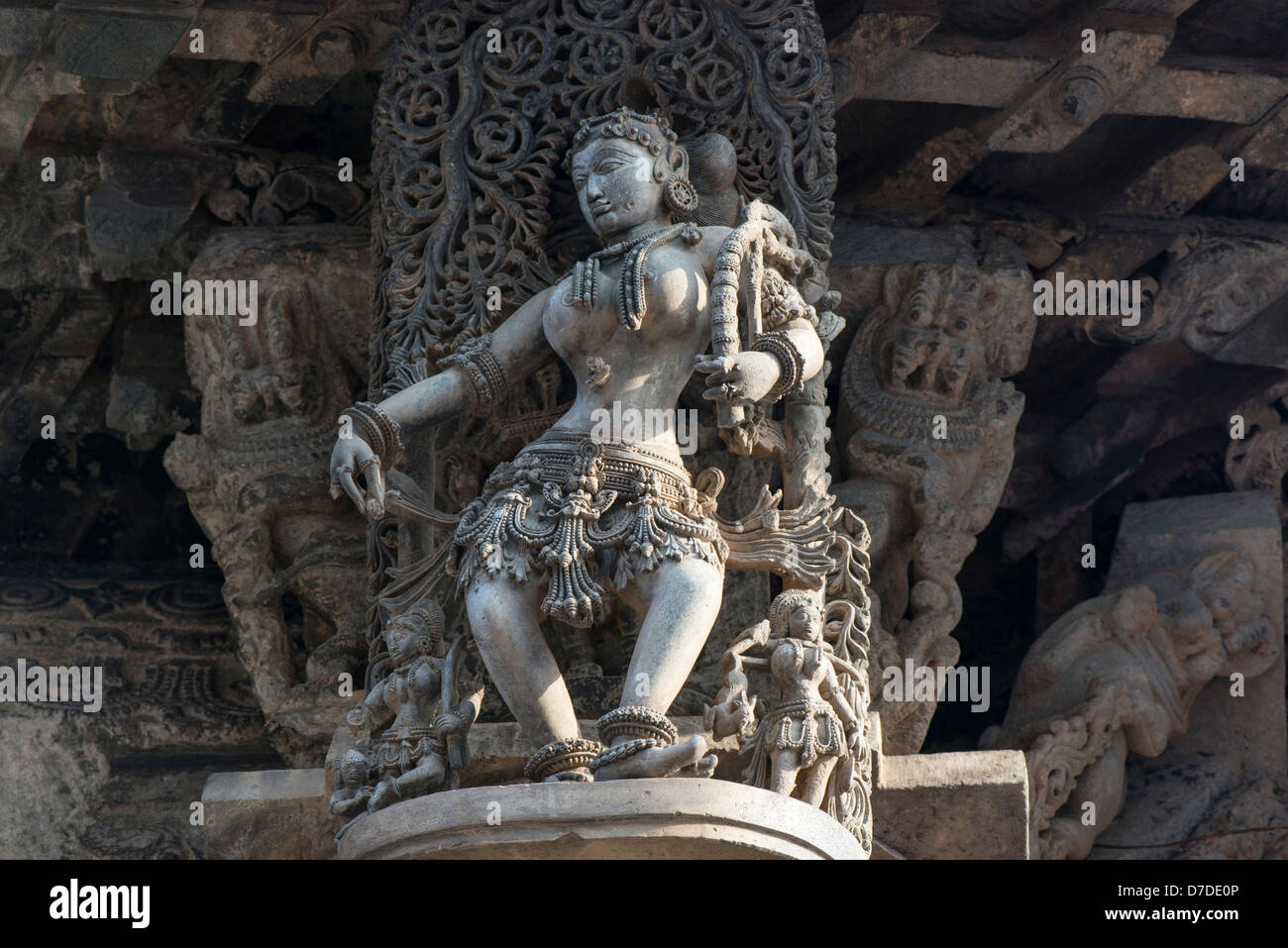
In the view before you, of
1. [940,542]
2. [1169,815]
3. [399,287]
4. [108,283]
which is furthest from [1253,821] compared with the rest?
[108,283]

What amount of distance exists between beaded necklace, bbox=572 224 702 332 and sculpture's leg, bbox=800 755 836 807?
3.98 ft

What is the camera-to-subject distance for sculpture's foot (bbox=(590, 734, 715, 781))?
7406mm

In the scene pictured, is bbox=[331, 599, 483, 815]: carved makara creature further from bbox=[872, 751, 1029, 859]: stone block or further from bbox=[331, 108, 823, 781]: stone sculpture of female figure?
bbox=[872, 751, 1029, 859]: stone block

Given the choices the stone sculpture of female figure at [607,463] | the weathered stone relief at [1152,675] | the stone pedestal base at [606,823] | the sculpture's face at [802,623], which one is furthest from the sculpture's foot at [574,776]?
the weathered stone relief at [1152,675]

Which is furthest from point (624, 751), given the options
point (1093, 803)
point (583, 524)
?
point (1093, 803)

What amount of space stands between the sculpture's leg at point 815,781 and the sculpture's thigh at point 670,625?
38 cm

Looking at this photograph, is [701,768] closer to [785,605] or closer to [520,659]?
[520,659]

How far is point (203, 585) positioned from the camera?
9805 mm

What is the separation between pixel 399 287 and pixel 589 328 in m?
0.77

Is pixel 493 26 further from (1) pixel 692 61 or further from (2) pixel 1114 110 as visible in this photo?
(2) pixel 1114 110

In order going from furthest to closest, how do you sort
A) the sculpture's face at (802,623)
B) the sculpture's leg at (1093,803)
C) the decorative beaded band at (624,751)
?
the sculpture's leg at (1093,803), the sculpture's face at (802,623), the decorative beaded band at (624,751)

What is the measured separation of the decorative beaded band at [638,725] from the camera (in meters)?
7.50

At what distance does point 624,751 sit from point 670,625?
0.41 meters

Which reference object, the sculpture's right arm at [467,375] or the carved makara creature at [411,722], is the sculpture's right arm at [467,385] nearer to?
the sculpture's right arm at [467,375]
